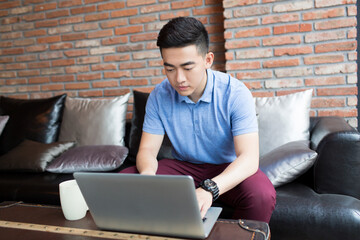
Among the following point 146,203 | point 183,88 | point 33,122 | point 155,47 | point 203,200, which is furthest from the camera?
→ point 155,47

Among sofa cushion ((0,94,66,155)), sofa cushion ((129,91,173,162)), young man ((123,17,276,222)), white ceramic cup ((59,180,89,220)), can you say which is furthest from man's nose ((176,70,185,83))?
sofa cushion ((0,94,66,155))

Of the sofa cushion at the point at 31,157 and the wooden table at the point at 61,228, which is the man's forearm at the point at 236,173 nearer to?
the wooden table at the point at 61,228

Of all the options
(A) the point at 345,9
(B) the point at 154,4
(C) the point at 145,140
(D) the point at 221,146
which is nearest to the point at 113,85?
(B) the point at 154,4

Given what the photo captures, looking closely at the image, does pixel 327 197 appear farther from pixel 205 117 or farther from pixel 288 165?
pixel 205 117

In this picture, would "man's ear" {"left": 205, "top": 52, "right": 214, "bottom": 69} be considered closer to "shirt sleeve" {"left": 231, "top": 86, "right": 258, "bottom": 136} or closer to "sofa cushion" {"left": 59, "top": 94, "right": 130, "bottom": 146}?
"shirt sleeve" {"left": 231, "top": 86, "right": 258, "bottom": 136}

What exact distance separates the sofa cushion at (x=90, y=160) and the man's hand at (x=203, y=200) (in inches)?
42.0

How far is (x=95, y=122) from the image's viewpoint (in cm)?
242

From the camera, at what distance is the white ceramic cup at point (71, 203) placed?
109 centimetres

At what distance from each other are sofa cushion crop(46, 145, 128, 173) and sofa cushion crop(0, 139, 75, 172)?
0.22 ft

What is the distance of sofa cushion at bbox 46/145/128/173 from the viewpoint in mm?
2012

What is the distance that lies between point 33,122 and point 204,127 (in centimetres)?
168

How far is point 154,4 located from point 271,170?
1763 mm

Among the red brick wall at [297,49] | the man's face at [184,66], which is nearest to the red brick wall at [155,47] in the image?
the red brick wall at [297,49]

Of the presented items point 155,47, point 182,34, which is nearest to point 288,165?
point 182,34
